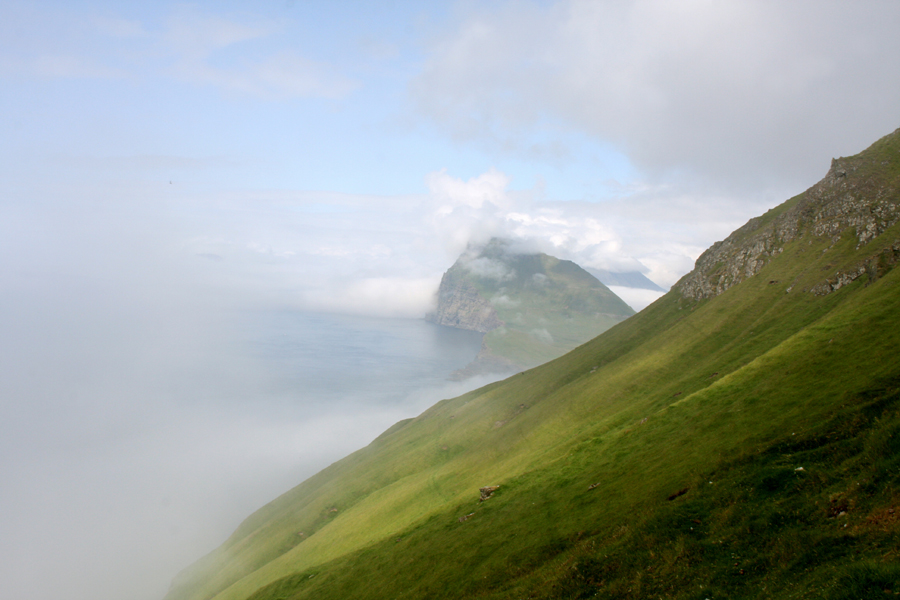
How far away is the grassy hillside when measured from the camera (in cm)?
2441

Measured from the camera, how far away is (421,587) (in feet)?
151

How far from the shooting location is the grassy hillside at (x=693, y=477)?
2441cm

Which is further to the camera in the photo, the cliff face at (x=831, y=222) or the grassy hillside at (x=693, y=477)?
the cliff face at (x=831, y=222)

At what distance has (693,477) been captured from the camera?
36812mm

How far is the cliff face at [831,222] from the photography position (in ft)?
265

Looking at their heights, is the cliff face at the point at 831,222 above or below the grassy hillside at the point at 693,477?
above

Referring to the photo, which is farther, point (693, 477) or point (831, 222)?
point (831, 222)

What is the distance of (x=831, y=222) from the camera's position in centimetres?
9575

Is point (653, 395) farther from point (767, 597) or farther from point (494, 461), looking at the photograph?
point (767, 597)

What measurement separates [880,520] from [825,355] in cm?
3492

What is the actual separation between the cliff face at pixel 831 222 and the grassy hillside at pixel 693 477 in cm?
106

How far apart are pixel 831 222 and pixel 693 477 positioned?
91.6 m

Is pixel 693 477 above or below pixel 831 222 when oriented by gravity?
below

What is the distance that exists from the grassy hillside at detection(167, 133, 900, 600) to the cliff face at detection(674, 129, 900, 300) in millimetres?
1064
